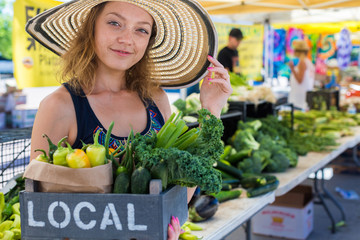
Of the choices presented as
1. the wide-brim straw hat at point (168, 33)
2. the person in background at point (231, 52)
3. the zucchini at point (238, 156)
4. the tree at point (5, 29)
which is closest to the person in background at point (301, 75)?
the person in background at point (231, 52)

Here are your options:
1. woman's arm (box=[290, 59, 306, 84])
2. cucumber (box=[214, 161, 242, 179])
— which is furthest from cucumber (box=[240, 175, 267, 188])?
woman's arm (box=[290, 59, 306, 84])

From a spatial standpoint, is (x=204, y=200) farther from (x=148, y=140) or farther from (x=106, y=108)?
(x=148, y=140)

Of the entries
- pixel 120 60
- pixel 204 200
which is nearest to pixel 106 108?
pixel 120 60

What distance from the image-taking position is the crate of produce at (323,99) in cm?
743

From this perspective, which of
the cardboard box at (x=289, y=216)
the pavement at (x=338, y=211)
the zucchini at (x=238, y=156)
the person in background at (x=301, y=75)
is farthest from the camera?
the person in background at (x=301, y=75)

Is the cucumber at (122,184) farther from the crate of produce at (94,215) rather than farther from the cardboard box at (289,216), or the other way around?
the cardboard box at (289,216)

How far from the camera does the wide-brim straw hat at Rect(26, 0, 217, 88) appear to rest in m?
1.91

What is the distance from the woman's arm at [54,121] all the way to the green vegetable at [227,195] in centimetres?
161

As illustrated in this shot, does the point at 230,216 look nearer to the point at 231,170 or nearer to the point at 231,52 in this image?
the point at 231,170

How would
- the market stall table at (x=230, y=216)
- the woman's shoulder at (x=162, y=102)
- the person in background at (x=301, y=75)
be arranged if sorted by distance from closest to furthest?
1. the woman's shoulder at (x=162, y=102)
2. the market stall table at (x=230, y=216)
3. the person in background at (x=301, y=75)

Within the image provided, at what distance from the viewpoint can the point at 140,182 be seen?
1262 mm

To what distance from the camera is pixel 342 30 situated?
12.4 metres

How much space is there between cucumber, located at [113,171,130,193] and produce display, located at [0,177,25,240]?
0.86 m

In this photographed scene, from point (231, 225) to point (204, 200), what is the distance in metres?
0.23
